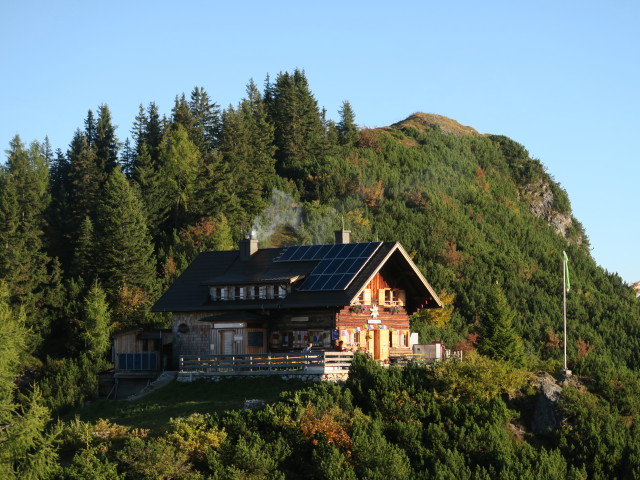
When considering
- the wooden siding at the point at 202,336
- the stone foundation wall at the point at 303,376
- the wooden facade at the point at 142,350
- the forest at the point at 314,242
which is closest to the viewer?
the forest at the point at 314,242

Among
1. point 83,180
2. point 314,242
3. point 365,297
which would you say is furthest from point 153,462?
point 83,180

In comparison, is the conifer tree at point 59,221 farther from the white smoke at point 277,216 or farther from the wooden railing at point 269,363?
the wooden railing at point 269,363

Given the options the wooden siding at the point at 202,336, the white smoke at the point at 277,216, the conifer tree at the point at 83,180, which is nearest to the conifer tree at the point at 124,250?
the conifer tree at the point at 83,180

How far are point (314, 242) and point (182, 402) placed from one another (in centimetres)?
3511

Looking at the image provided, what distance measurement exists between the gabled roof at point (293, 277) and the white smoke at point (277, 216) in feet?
88.0

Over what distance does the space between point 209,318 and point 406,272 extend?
10.0 meters

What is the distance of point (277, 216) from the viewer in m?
84.8

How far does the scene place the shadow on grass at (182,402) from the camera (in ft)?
134

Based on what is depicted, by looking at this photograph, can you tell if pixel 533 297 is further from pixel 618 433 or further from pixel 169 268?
pixel 618 433

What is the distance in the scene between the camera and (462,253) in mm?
80250

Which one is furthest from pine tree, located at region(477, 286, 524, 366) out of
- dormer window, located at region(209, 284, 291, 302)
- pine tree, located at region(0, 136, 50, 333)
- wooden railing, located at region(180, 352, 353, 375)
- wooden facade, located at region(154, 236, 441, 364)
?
pine tree, located at region(0, 136, 50, 333)

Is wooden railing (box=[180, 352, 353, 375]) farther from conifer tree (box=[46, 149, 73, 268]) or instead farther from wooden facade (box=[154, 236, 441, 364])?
conifer tree (box=[46, 149, 73, 268])

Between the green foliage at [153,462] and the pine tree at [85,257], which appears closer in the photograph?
the green foliage at [153,462]

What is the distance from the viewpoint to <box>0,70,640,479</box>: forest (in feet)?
120
